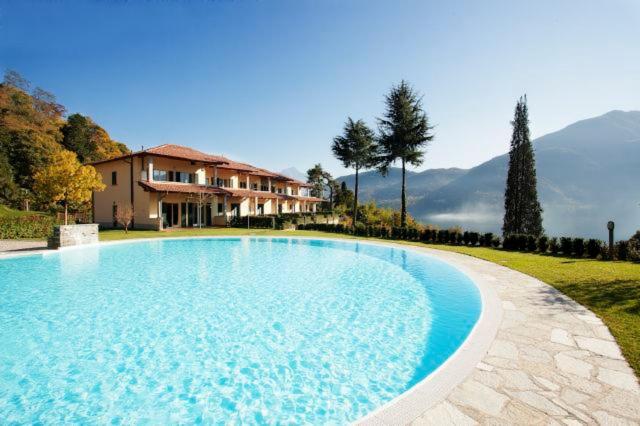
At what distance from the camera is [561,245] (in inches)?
635

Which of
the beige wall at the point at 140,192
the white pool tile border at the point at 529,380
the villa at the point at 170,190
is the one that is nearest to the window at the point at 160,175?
the villa at the point at 170,190

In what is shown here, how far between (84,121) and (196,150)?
96.2ft

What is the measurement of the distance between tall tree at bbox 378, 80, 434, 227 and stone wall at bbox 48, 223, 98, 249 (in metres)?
23.5

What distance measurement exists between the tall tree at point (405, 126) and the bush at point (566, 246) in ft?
41.4

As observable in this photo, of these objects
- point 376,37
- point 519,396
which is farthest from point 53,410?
point 376,37

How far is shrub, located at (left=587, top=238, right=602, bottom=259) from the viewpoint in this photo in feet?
47.9

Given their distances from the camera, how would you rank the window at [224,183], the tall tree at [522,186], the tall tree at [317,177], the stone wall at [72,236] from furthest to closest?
the tall tree at [317,177], the window at [224,183], the tall tree at [522,186], the stone wall at [72,236]

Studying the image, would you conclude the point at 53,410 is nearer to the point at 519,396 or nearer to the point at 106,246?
the point at 519,396

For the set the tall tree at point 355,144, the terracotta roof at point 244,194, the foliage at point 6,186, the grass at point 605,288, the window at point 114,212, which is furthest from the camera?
the tall tree at point 355,144

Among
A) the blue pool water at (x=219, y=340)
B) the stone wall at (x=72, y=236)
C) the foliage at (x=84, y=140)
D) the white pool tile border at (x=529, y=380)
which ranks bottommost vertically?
the blue pool water at (x=219, y=340)

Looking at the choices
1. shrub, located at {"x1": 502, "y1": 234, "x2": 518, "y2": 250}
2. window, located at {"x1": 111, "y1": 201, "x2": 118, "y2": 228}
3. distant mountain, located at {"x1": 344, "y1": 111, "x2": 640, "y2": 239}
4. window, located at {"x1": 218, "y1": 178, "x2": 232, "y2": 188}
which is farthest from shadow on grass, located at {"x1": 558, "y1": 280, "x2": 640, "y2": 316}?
distant mountain, located at {"x1": 344, "y1": 111, "x2": 640, "y2": 239}

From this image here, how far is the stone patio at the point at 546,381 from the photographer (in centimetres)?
304

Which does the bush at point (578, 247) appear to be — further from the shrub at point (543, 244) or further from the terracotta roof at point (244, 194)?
the terracotta roof at point (244, 194)

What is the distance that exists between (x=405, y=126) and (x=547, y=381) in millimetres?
26500
